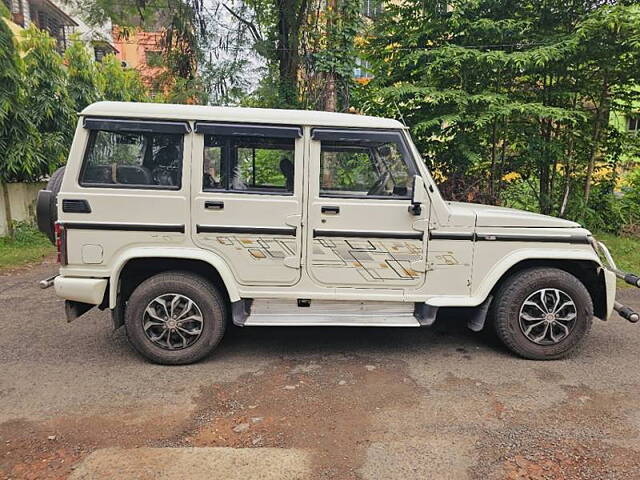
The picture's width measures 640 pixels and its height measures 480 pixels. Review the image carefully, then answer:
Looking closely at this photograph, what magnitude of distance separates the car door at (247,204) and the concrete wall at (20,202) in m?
7.35

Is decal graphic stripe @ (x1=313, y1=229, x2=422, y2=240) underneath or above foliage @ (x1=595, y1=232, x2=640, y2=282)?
above

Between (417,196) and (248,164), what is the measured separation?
58.1 inches

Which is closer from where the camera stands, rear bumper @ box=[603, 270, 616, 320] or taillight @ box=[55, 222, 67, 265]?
taillight @ box=[55, 222, 67, 265]

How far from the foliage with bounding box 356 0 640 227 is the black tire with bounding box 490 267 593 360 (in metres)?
3.73

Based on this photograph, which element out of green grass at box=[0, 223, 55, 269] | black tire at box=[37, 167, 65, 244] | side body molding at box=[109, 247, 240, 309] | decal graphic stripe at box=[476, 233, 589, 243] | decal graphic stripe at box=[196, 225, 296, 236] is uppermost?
black tire at box=[37, 167, 65, 244]

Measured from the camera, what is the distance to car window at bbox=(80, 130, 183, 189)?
3.71m

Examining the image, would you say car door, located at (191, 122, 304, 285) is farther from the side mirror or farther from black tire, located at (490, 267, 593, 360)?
black tire, located at (490, 267, 593, 360)

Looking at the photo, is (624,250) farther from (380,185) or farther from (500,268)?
(380,185)

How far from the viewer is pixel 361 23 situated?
896 cm

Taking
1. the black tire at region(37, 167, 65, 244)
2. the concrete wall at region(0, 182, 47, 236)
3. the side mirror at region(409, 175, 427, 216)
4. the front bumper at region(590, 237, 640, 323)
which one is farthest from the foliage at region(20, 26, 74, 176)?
the front bumper at region(590, 237, 640, 323)

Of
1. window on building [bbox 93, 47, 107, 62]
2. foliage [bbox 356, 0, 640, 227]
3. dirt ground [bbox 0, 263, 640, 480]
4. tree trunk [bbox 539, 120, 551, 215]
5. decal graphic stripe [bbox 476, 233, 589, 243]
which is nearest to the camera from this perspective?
dirt ground [bbox 0, 263, 640, 480]

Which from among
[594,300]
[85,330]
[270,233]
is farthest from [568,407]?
[85,330]

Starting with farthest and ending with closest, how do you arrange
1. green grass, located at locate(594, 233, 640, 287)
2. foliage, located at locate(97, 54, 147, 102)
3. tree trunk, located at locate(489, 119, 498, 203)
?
foliage, located at locate(97, 54, 147, 102), tree trunk, located at locate(489, 119, 498, 203), green grass, located at locate(594, 233, 640, 287)

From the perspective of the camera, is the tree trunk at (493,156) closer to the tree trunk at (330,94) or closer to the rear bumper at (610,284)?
the tree trunk at (330,94)
